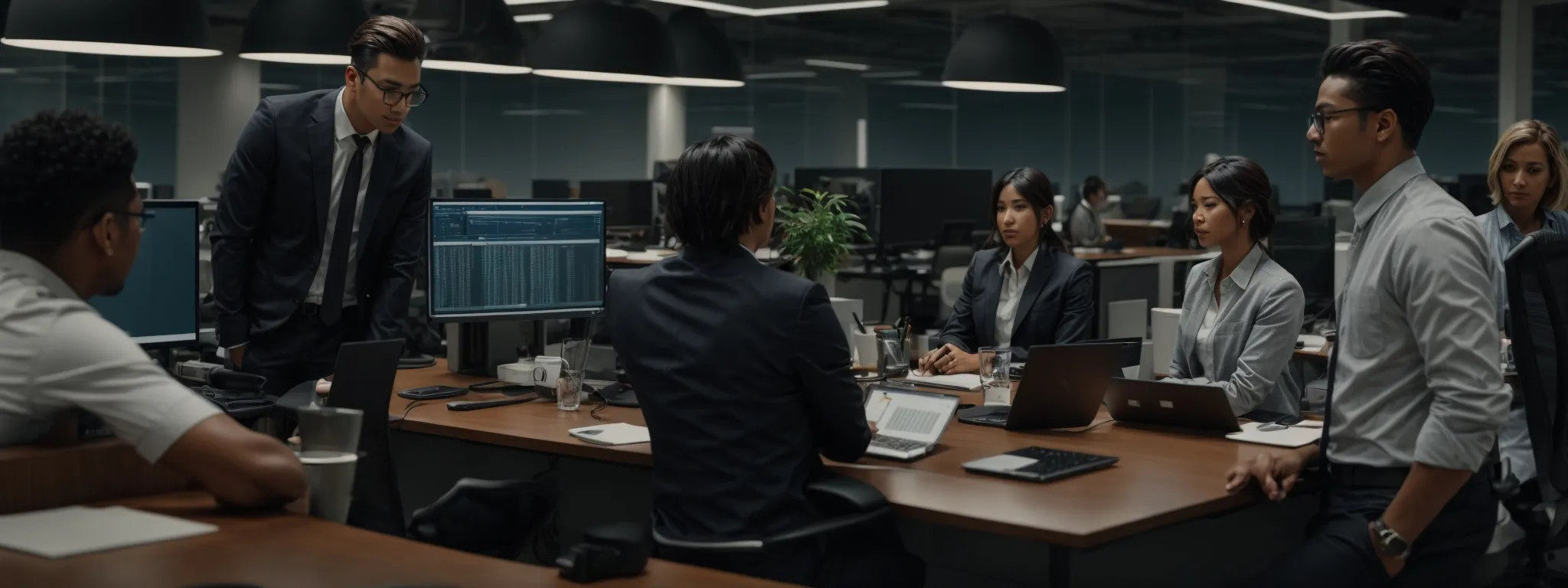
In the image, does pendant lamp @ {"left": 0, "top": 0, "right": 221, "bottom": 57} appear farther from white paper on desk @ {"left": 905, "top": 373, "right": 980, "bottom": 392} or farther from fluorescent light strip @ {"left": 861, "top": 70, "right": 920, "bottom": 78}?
fluorescent light strip @ {"left": 861, "top": 70, "right": 920, "bottom": 78}

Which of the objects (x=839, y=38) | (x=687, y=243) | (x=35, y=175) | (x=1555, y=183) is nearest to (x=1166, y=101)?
(x=839, y=38)

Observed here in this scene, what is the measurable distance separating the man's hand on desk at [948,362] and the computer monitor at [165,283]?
184 centimetres

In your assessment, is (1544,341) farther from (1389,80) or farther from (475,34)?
(475,34)

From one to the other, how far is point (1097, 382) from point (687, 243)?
1.02 m

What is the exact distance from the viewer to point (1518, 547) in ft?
10.1

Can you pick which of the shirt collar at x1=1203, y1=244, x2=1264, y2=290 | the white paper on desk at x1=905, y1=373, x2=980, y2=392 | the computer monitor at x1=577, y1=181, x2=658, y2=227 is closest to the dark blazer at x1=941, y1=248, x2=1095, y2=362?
the white paper on desk at x1=905, y1=373, x2=980, y2=392

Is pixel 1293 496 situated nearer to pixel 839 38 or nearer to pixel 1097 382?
pixel 1097 382

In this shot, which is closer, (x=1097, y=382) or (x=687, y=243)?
(x=687, y=243)

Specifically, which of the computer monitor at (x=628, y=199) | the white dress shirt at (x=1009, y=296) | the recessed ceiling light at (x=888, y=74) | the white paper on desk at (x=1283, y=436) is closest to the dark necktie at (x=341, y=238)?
the white dress shirt at (x=1009, y=296)

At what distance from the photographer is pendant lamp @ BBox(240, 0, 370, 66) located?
4.98 m

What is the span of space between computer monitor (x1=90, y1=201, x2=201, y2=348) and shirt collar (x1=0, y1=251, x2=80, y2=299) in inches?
52.3

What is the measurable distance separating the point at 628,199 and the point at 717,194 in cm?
832

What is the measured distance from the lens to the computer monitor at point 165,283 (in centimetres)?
320

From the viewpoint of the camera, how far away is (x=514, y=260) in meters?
3.73
